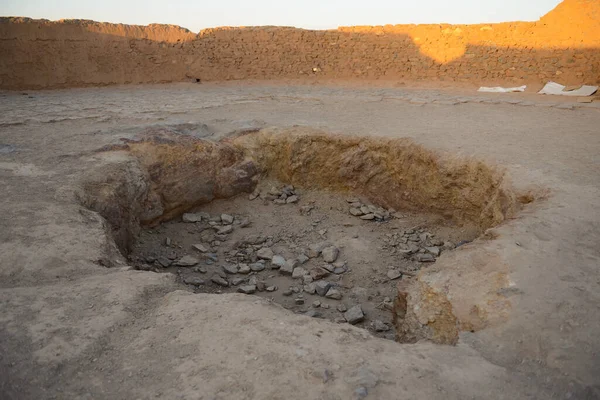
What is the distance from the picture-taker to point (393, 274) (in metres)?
3.58

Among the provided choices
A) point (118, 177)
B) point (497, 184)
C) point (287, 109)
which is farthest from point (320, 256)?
point (287, 109)

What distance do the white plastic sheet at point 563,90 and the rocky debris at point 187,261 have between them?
7596mm

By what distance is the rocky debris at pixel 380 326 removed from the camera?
9.43 ft

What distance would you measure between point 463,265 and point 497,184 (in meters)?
1.58

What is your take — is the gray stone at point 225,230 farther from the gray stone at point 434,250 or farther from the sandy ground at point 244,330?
the gray stone at point 434,250

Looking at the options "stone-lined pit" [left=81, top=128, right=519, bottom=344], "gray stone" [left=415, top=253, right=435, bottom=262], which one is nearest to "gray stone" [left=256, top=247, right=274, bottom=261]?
"stone-lined pit" [left=81, top=128, right=519, bottom=344]

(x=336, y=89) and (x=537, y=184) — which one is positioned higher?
(x=336, y=89)

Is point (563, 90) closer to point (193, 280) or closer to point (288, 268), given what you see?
point (288, 268)

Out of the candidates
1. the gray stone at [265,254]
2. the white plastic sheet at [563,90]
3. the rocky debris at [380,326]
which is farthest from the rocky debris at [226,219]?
the white plastic sheet at [563,90]

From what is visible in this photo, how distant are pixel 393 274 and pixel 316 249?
0.78 meters

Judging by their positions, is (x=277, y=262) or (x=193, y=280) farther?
(x=277, y=262)

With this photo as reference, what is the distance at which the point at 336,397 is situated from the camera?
140 centimetres

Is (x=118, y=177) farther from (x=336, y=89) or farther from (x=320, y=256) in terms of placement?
(x=336, y=89)

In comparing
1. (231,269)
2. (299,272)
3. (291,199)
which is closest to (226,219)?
(291,199)
